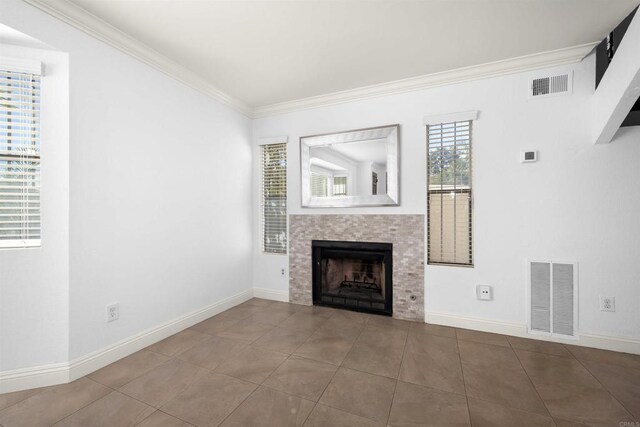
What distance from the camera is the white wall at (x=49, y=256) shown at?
6.15 ft

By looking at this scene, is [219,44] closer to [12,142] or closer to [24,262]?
[12,142]

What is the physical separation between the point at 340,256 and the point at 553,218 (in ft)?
7.50

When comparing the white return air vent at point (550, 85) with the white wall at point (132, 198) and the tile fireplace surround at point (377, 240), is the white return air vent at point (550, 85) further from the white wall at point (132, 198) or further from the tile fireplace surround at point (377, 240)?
the white wall at point (132, 198)

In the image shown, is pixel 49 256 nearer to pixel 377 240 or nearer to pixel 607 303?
pixel 377 240

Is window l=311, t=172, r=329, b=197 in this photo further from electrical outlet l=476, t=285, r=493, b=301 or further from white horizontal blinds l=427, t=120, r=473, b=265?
electrical outlet l=476, t=285, r=493, b=301

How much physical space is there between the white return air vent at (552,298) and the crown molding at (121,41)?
403 centimetres

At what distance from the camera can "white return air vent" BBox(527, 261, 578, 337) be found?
8.30 feet

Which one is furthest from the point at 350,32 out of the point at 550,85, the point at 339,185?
the point at 550,85

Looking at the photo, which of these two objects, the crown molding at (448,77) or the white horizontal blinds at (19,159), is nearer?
the white horizontal blinds at (19,159)

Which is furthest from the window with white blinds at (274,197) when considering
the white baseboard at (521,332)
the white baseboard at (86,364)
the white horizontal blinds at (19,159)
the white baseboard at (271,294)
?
the white horizontal blinds at (19,159)

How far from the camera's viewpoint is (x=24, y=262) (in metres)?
1.88

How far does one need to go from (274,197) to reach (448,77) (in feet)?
8.60

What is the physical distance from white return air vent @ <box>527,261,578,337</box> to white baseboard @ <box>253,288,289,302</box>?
9.27ft

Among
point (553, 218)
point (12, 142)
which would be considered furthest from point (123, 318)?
point (553, 218)
